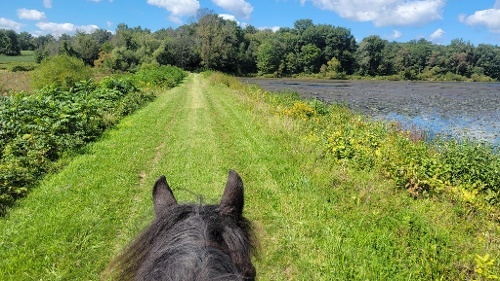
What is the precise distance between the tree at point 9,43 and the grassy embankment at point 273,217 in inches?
4544

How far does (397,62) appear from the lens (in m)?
87.4

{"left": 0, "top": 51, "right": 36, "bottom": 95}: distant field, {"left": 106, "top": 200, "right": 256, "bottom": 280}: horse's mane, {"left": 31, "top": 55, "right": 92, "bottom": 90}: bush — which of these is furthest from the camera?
{"left": 0, "top": 51, "right": 36, "bottom": 95}: distant field

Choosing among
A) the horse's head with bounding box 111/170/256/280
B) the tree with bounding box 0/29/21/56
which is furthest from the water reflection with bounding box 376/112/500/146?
the tree with bounding box 0/29/21/56

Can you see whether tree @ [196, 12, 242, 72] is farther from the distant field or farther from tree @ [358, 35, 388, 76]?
tree @ [358, 35, 388, 76]

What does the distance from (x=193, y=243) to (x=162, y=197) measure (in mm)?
507

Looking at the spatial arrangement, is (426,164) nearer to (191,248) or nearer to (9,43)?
(191,248)

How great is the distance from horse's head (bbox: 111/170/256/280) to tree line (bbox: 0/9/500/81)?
60687mm

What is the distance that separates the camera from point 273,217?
17.3 feet

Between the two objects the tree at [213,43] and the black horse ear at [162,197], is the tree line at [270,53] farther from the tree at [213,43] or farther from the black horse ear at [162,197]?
the black horse ear at [162,197]

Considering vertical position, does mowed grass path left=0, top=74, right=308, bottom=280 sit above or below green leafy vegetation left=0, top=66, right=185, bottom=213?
below

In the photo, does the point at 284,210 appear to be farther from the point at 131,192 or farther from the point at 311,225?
the point at 131,192

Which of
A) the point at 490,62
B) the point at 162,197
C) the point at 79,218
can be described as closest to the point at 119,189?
the point at 79,218

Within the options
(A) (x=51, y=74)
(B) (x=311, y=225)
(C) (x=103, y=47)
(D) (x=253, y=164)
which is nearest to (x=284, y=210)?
(B) (x=311, y=225)

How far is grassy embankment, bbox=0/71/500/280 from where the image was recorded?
12.9 ft
